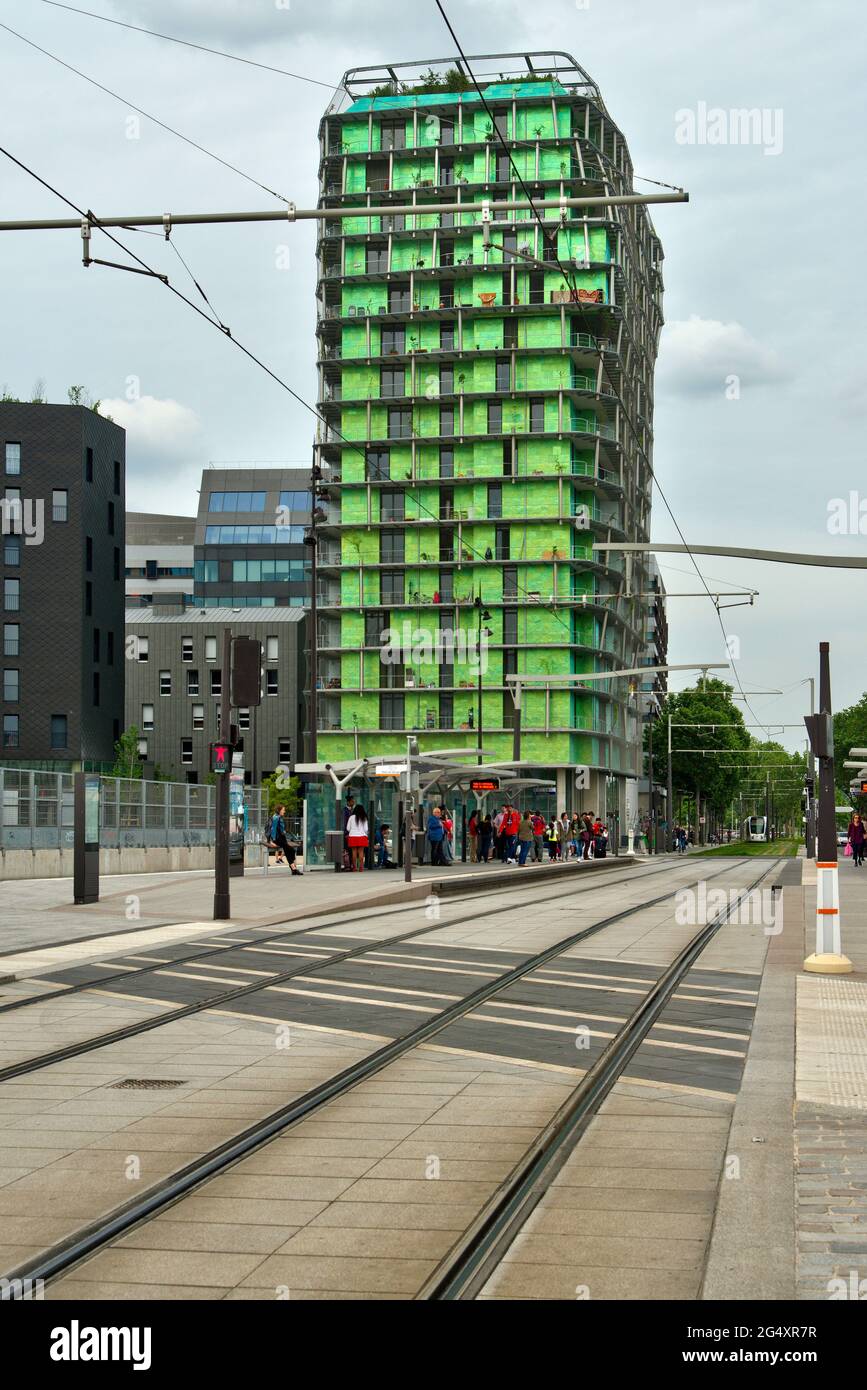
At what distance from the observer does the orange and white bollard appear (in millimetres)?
15508

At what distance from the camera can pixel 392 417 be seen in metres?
86.9

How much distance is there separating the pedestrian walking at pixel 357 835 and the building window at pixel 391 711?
165 ft

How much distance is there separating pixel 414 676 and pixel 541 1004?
72.7m

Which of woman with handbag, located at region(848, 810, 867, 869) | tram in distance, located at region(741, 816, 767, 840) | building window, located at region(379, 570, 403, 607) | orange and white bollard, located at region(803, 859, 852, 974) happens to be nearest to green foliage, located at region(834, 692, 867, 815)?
tram in distance, located at region(741, 816, 767, 840)

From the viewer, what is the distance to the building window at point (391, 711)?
8669 cm

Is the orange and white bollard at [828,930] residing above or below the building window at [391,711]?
below

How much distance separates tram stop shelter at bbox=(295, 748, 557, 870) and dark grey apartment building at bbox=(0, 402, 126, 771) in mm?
41667

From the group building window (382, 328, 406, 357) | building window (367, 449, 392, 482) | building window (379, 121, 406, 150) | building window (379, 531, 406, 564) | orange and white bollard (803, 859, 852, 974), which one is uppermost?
building window (379, 121, 406, 150)

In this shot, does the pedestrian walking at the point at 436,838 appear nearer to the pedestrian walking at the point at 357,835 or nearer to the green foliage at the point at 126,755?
the pedestrian walking at the point at 357,835

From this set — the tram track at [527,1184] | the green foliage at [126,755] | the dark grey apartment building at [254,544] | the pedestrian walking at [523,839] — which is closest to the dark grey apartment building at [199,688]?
the dark grey apartment building at [254,544]

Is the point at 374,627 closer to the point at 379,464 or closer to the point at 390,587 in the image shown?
the point at 390,587

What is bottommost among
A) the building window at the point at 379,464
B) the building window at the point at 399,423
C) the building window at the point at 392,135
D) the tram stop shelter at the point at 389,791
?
the tram stop shelter at the point at 389,791

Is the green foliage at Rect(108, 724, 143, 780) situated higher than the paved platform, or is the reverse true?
the green foliage at Rect(108, 724, 143, 780)

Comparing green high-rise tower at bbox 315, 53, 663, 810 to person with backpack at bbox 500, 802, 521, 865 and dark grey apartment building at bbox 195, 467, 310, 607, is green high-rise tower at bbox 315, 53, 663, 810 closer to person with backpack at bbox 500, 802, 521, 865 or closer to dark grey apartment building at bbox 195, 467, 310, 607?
dark grey apartment building at bbox 195, 467, 310, 607
